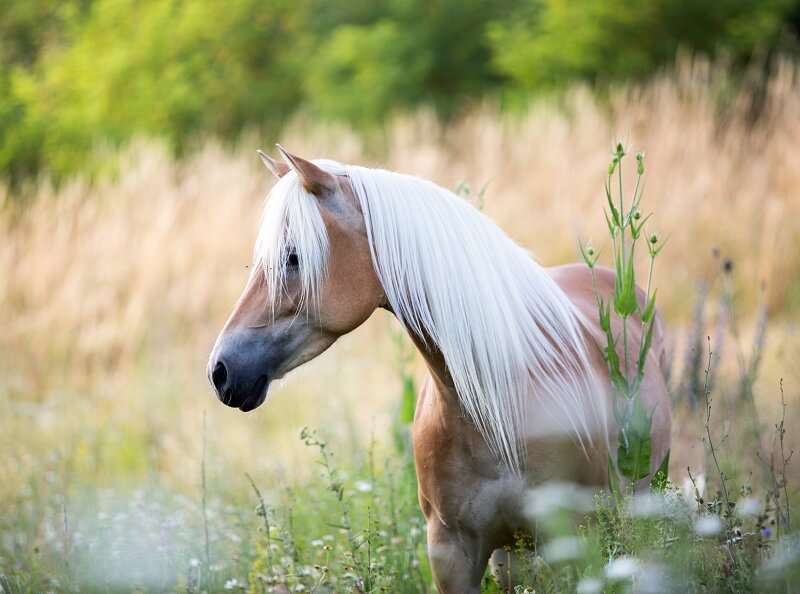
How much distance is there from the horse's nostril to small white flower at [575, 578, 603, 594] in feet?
3.22

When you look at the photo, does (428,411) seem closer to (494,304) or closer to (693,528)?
(494,304)

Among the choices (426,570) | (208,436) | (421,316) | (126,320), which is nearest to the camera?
(421,316)

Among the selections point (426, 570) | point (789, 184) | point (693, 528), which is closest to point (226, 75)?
point (789, 184)

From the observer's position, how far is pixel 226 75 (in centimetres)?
1373

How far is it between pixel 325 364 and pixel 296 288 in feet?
8.06

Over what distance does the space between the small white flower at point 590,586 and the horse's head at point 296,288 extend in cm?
85

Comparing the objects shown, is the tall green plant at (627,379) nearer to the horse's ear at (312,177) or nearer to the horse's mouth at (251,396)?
the horse's ear at (312,177)

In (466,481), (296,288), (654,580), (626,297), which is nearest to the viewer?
(654,580)

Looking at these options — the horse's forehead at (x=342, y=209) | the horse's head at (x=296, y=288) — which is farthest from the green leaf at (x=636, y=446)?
the horse's forehead at (x=342, y=209)

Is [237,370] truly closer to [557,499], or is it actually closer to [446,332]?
[446,332]

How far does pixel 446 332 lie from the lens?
2.44m

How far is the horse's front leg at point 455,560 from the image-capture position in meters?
2.71

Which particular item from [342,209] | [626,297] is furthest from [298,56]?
[626,297]

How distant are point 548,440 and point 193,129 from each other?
1096 cm
